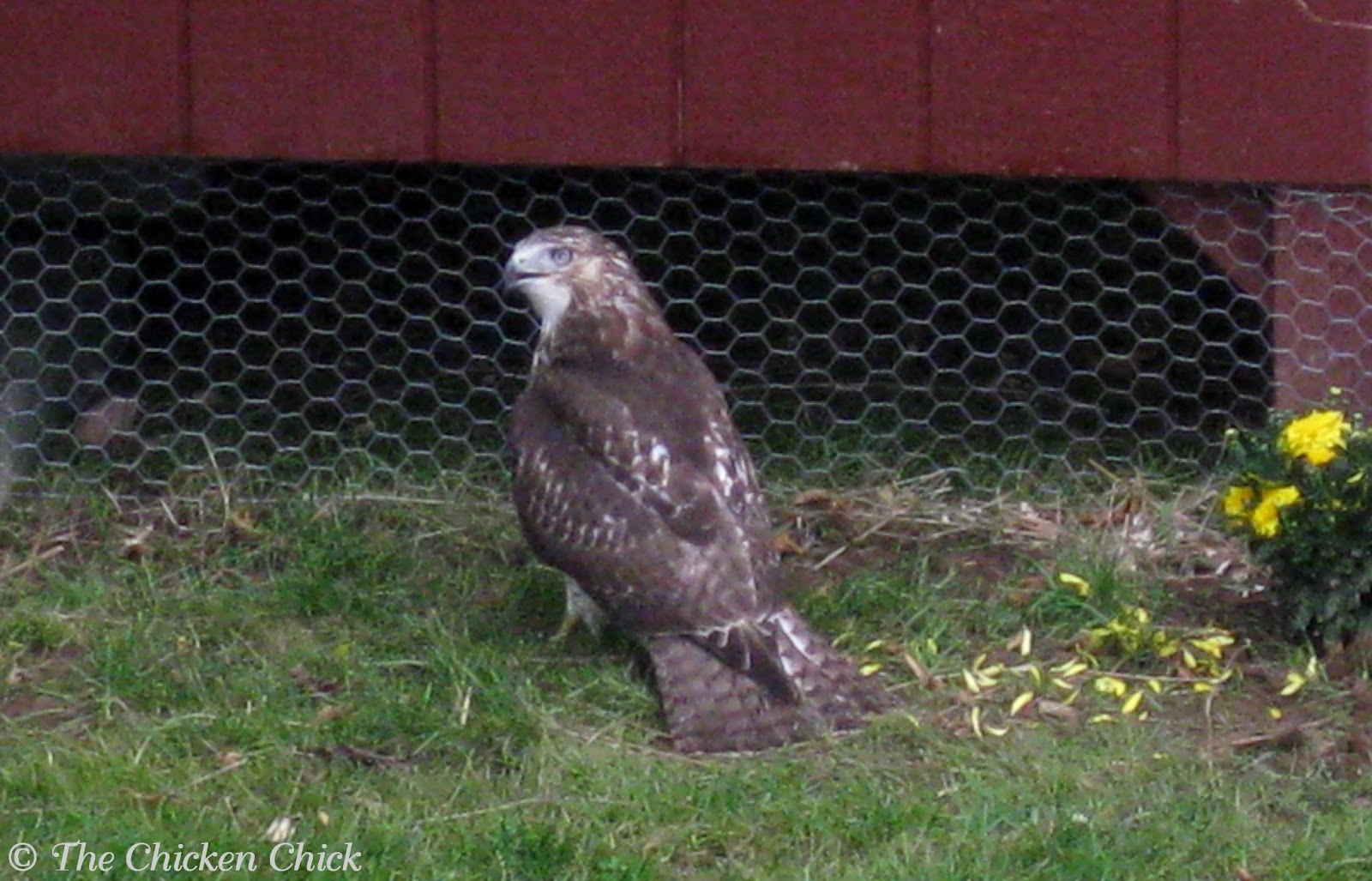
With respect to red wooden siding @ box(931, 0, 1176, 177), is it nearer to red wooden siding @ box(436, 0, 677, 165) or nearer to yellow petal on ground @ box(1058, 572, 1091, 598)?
red wooden siding @ box(436, 0, 677, 165)

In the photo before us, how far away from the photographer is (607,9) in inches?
234

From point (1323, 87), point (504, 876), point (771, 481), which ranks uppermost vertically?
point (1323, 87)

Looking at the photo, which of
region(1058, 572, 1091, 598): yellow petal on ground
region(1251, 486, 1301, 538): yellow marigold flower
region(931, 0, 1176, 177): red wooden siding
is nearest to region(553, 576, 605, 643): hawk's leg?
region(1058, 572, 1091, 598): yellow petal on ground

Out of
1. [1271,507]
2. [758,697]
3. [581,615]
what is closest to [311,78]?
[581,615]

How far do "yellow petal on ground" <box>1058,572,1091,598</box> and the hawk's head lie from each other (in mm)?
1122

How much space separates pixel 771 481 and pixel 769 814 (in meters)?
1.80

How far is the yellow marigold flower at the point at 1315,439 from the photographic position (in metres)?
4.99

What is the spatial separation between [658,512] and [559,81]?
144 centimetres

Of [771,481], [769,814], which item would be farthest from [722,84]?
[769,814]

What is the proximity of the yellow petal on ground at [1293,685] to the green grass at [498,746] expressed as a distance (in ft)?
0.13

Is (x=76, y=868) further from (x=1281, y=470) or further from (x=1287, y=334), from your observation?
(x=1287, y=334)

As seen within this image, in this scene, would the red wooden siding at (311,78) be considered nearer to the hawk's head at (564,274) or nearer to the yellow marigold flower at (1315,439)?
the hawk's head at (564,274)

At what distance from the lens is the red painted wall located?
5852 millimetres

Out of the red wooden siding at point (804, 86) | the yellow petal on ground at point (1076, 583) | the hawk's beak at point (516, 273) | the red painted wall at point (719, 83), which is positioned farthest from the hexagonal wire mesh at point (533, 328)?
the yellow petal on ground at point (1076, 583)
